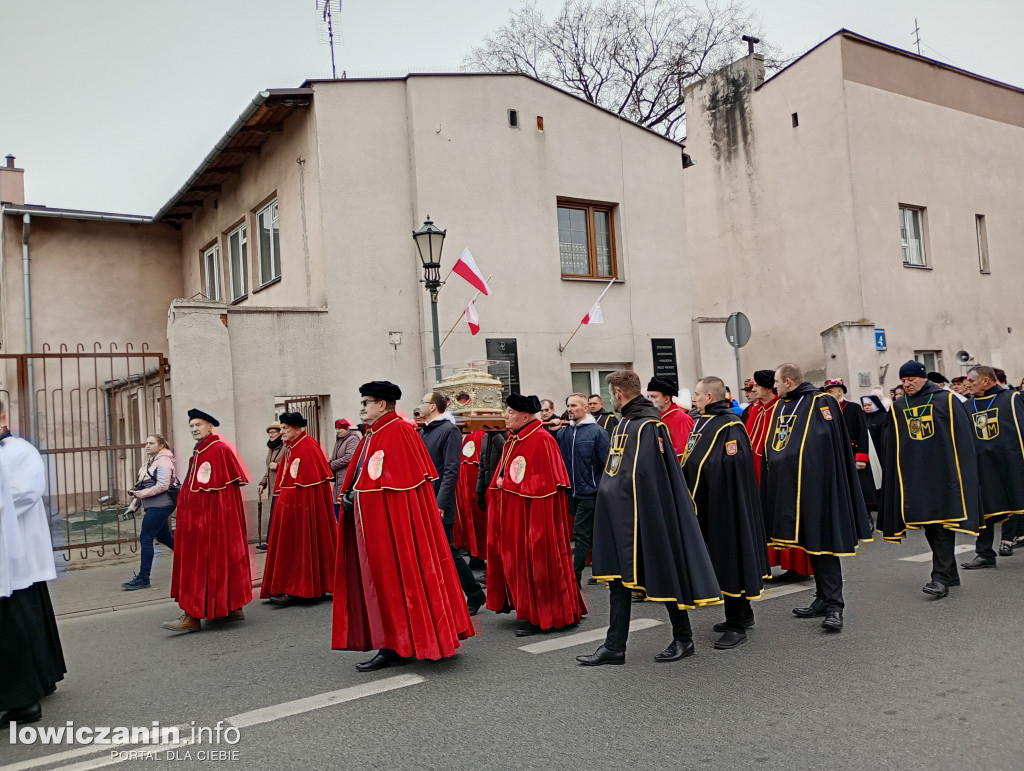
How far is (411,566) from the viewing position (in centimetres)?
602

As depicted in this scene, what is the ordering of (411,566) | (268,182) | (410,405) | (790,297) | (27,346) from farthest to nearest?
1. (790,297)
2. (27,346)
3. (268,182)
4. (410,405)
5. (411,566)

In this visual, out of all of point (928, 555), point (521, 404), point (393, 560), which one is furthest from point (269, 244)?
point (928, 555)

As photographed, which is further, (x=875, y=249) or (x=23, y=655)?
(x=875, y=249)

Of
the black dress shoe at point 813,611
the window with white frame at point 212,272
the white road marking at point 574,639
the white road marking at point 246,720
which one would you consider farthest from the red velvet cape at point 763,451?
the window with white frame at point 212,272

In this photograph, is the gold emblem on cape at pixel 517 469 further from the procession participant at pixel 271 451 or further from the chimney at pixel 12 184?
the chimney at pixel 12 184

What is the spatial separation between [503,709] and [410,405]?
9.31 metres

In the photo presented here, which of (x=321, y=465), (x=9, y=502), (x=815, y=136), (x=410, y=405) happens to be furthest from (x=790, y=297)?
(x=9, y=502)

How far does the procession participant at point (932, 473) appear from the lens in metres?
7.58

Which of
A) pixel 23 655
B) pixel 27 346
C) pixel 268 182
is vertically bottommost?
pixel 23 655

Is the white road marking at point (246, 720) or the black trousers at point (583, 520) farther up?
→ the black trousers at point (583, 520)

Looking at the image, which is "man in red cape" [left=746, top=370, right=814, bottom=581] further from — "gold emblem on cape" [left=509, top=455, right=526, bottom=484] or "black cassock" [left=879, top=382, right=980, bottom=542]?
"gold emblem on cape" [left=509, top=455, right=526, bottom=484]

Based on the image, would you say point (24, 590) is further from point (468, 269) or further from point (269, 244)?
point (269, 244)

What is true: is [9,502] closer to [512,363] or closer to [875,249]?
A: [512,363]

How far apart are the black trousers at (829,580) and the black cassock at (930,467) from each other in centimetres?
133
